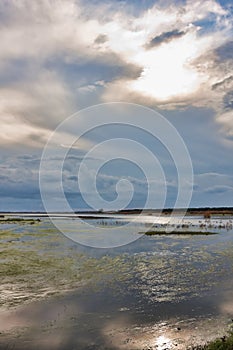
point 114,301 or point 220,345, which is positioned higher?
point 220,345

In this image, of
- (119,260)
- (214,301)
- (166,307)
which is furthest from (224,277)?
(119,260)

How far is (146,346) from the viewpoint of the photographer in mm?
11641

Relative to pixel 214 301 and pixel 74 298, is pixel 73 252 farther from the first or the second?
pixel 214 301

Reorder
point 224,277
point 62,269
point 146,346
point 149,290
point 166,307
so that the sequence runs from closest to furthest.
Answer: point 146,346 → point 166,307 → point 149,290 → point 224,277 → point 62,269

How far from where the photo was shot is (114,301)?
17.5m

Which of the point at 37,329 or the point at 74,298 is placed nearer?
the point at 37,329

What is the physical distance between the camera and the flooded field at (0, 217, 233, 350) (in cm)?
1257

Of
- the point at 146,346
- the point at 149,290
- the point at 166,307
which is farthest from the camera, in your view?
the point at 149,290

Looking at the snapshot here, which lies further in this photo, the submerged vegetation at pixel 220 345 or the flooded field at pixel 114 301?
the flooded field at pixel 114 301

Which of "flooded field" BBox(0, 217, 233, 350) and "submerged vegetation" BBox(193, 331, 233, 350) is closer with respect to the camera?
"submerged vegetation" BBox(193, 331, 233, 350)

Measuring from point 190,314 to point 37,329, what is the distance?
7.00 m

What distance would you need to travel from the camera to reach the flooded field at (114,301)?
1257 cm

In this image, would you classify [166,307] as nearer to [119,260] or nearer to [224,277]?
[224,277]

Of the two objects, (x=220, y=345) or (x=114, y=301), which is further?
(x=114, y=301)
